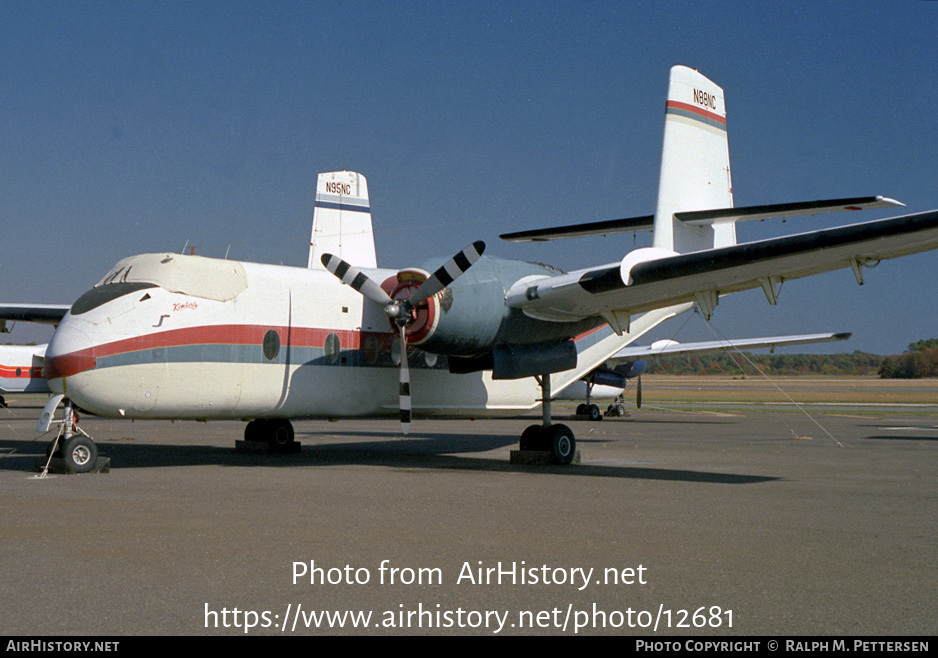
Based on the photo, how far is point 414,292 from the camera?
1519 centimetres

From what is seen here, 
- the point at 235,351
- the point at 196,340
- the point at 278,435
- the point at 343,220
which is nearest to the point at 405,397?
the point at 235,351

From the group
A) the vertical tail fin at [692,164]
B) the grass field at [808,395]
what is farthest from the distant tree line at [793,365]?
the vertical tail fin at [692,164]

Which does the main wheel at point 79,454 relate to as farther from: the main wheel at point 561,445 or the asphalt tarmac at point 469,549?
→ the main wheel at point 561,445

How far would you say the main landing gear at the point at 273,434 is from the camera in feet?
59.9

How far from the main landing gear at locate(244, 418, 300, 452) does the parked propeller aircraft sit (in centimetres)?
3

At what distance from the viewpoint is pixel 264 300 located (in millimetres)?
15305

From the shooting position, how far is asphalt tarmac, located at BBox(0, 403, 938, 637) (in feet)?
17.8

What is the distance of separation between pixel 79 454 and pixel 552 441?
8.10 metres

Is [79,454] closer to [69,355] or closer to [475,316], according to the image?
[69,355]

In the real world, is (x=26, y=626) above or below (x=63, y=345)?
below

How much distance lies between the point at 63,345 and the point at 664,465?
10.2 metres

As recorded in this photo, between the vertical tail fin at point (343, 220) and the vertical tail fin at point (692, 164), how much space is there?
46.8ft
